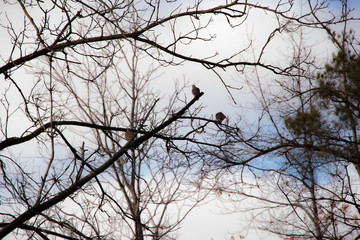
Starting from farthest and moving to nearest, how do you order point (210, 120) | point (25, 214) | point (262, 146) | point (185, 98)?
1. point (262, 146)
2. point (185, 98)
3. point (210, 120)
4. point (25, 214)

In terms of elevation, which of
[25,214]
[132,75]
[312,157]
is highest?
[132,75]

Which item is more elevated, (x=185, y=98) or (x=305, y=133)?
(x=305, y=133)

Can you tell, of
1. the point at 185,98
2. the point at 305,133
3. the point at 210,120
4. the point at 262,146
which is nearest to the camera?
the point at 210,120

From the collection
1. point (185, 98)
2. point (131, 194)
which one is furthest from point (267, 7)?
point (131, 194)

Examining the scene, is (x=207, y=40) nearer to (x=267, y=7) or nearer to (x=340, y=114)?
(x=267, y=7)

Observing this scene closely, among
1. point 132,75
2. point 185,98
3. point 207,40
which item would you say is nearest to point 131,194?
point 132,75

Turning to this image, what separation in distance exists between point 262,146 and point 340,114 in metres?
2.30

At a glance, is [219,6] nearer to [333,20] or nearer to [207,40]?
[207,40]

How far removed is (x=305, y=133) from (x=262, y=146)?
1.16 metres

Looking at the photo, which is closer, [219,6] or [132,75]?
[219,6]

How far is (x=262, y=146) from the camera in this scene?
8266mm

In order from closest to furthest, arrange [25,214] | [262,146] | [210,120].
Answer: [25,214], [210,120], [262,146]

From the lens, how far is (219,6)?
3.75 m

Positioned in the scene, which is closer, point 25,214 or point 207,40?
point 25,214
